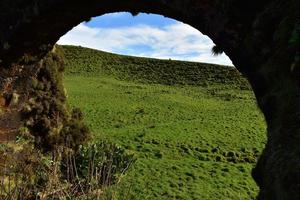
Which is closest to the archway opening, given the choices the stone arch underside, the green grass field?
the green grass field

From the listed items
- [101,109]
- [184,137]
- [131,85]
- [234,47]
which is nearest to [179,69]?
[131,85]

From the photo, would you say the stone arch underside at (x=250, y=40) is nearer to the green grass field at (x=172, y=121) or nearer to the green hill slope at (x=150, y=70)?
the green grass field at (x=172, y=121)

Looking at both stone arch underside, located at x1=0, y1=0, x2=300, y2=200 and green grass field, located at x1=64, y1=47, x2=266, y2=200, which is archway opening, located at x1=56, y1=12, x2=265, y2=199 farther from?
stone arch underside, located at x1=0, y1=0, x2=300, y2=200

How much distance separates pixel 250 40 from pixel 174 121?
1039 inches

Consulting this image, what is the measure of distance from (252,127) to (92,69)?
3310 centimetres

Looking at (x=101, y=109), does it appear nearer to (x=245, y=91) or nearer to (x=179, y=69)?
(x=245, y=91)

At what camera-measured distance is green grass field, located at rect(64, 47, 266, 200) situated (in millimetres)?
18278

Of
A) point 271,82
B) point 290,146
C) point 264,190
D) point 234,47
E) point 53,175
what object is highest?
point 234,47

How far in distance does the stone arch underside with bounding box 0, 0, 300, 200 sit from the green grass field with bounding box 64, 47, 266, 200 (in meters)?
2.59

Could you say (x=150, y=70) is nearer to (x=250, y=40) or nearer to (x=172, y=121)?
(x=172, y=121)

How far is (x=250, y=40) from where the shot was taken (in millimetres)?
6270

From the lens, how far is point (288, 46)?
544cm

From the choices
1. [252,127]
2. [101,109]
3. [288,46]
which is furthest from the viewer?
[101,109]

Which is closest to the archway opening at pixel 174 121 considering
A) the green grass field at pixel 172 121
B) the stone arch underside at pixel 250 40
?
the green grass field at pixel 172 121
